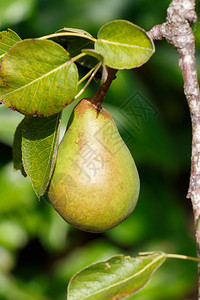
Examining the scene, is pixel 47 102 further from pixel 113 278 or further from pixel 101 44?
pixel 113 278

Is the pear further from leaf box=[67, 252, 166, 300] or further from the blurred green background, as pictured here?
the blurred green background

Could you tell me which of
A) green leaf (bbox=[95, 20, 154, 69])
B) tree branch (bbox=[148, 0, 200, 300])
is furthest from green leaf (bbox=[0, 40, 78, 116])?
tree branch (bbox=[148, 0, 200, 300])

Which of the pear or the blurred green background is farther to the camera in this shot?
the blurred green background

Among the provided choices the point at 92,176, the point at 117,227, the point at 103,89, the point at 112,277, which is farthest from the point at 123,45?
the point at 117,227

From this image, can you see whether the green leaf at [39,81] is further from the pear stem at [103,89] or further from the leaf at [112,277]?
the leaf at [112,277]

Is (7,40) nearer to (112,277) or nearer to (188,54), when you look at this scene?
(188,54)

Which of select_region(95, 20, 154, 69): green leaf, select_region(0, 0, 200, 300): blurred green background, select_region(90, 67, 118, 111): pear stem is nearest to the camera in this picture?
select_region(95, 20, 154, 69): green leaf

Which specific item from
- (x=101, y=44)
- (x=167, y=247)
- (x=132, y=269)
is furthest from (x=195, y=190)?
(x=167, y=247)

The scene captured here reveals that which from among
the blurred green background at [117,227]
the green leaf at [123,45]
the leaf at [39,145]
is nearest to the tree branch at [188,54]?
the green leaf at [123,45]

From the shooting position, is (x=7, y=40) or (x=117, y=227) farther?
(x=117, y=227)
